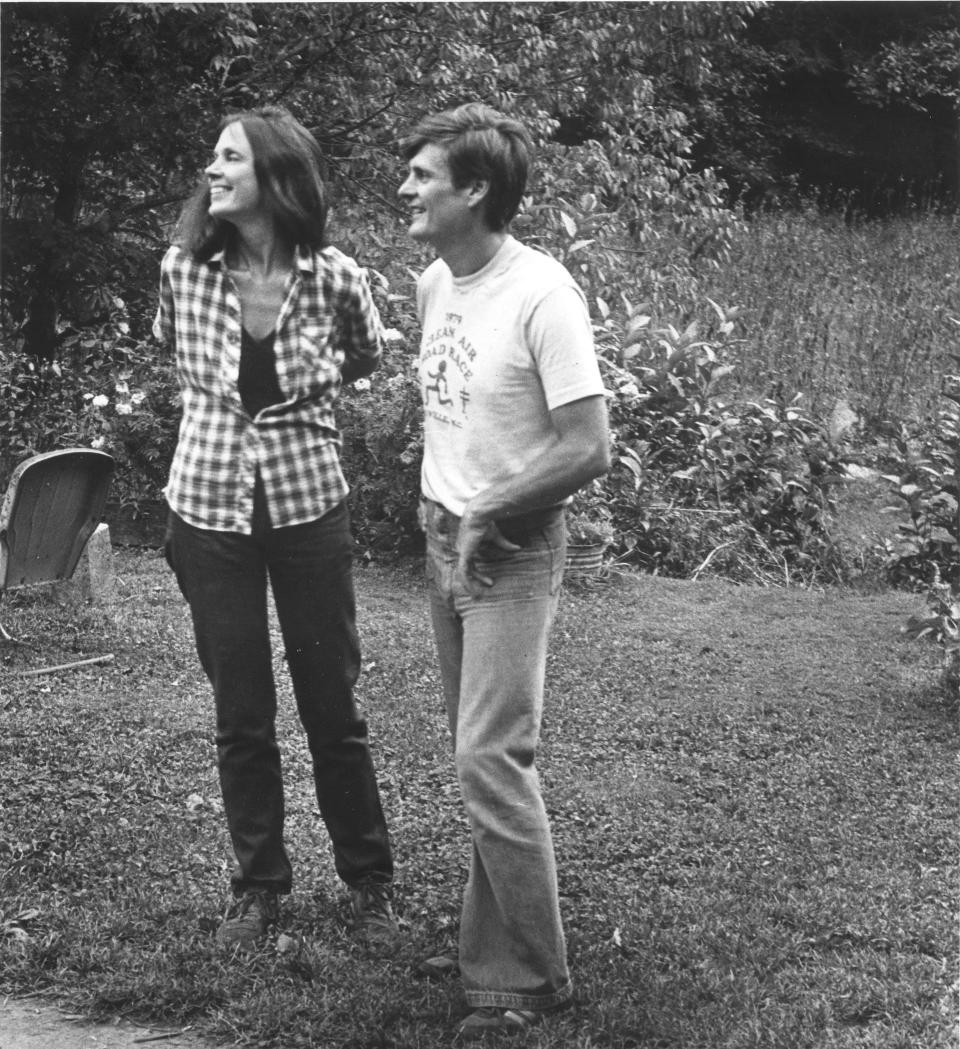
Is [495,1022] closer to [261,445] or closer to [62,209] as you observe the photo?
[261,445]

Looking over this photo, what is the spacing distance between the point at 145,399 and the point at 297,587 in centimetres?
630

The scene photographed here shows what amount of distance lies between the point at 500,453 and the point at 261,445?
25.0 inches

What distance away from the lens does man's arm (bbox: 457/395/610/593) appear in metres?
3.10

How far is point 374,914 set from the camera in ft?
12.8

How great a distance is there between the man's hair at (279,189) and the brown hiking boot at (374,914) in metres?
1.64

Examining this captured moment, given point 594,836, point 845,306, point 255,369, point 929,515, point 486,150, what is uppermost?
point 486,150

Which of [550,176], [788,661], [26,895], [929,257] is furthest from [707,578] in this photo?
[929,257]

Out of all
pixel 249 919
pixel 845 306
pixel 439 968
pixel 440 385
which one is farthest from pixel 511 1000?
pixel 845 306

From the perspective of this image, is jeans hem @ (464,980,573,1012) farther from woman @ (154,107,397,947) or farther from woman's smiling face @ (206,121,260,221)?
woman's smiling face @ (206,121,260,221)

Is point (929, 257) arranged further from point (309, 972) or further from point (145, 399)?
point (309, 972)

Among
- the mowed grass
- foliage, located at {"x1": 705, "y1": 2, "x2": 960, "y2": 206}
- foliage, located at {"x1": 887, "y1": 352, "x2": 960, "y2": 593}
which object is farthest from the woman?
foliage, located at {"x1": 705, "y1": 2, "x2": 960, "y2": 206}

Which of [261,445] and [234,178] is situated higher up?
[234,178]

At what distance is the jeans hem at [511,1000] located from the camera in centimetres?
340

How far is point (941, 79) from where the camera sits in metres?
16.7
